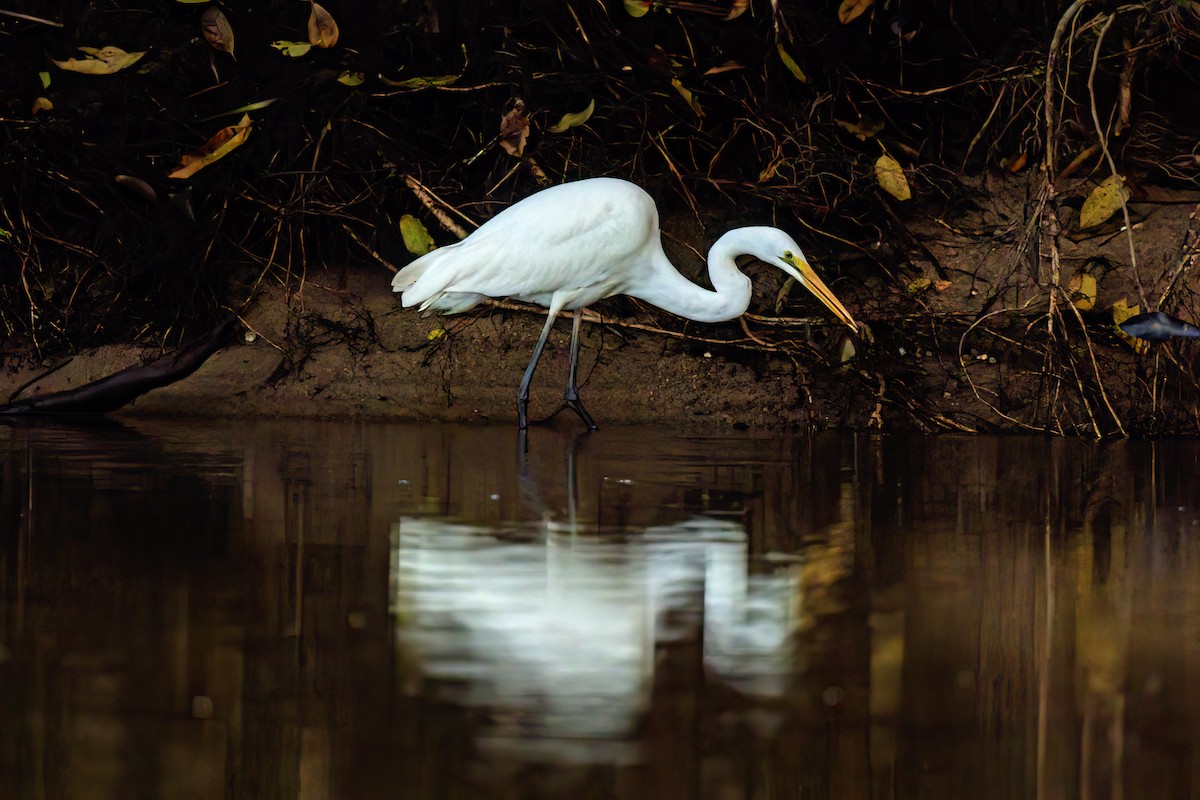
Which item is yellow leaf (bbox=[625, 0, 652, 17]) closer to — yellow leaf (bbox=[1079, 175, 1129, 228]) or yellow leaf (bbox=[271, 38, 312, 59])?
yellow leaf (bbox=[271, 38, 312, 59])

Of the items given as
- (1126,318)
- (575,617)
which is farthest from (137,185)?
(575,617)

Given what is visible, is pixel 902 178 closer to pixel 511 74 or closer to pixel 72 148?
pixel 511 74

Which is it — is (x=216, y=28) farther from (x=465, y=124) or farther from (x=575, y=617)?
(x=575, y=617)

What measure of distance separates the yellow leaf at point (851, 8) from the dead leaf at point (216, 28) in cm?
290

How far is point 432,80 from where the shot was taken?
7000mm

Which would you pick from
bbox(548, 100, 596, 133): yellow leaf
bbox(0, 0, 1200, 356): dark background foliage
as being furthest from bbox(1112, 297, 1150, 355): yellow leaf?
bbox(548, 100, 596, 133): yellow leaf

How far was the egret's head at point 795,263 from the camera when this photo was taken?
19.7 feet

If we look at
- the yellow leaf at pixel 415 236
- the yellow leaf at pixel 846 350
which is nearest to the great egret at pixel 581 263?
the yellow leaf at pixel 846 350

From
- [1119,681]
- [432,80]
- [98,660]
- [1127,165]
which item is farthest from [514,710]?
[1127,165]

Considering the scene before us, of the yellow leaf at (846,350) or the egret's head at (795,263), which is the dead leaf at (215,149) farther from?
the yellow leaf at (846,350)

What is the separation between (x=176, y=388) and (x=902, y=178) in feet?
11.6

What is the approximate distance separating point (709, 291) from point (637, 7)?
1.43 metres

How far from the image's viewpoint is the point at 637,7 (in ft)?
21.5

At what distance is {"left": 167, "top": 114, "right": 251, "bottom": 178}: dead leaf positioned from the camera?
6.68 metres
